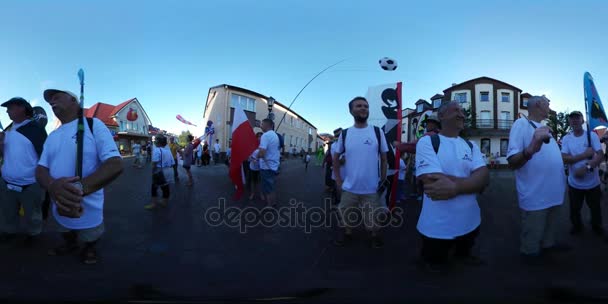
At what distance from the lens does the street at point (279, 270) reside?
194 cm

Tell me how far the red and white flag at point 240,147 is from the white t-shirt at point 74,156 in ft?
6.90

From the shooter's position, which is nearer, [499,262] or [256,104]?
[499,262]

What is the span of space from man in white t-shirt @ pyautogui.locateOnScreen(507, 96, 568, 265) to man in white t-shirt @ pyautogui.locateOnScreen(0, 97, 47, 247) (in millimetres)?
5143

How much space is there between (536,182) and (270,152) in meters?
3.77

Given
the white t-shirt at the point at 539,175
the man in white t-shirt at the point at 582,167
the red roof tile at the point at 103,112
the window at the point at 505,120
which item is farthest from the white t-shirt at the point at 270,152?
the red roof tile at the point at 103,112

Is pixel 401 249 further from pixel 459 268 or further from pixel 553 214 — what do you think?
pixel 553 214

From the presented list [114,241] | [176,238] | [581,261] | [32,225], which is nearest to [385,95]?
[581,261]

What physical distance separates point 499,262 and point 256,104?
2963 cm

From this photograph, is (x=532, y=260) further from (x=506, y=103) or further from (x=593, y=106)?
(x=506, y=103)

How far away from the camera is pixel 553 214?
2367 mm

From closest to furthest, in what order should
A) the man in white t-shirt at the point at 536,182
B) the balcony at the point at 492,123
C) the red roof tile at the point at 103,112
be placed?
the man in white t-shirt at the point at 536,182, the balcony at the point at 492,123, the red roof tile at the point at 103,112

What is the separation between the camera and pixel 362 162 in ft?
9.29

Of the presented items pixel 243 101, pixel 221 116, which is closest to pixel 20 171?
pixel 221 116

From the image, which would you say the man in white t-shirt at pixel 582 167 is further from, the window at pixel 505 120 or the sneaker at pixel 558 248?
the window at pixel 505 120
